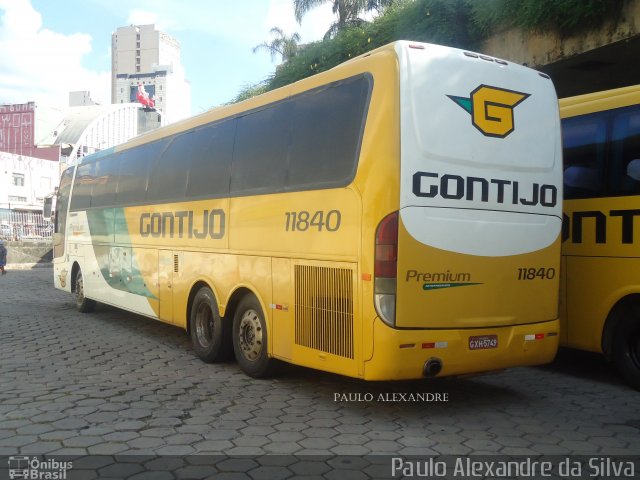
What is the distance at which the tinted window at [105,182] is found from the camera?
418 inches

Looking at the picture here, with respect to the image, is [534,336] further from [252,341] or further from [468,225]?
[252,341]

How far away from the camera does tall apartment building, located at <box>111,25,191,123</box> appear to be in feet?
508

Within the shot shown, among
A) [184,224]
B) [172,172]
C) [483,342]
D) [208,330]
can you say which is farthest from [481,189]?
[172,172]

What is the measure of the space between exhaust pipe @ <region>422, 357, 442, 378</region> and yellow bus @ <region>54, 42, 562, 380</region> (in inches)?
1.3

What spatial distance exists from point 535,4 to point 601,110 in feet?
14.9

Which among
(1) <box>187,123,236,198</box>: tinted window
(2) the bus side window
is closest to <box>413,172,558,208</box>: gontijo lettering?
(2) the bus side window

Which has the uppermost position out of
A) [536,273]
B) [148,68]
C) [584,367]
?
[148,68]

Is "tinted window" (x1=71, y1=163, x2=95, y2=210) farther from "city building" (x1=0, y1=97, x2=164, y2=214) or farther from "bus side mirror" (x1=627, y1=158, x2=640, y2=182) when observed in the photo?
"city building" (x1=0, y1=97, x2=164, y2=214)

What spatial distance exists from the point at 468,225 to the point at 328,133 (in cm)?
155

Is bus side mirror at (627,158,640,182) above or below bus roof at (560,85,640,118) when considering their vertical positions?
below

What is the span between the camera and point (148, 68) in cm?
16825

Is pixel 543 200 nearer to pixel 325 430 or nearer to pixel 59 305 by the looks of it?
pixel 325 430

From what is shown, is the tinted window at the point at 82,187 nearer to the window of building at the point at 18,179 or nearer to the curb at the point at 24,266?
the curb at the point at 24,266

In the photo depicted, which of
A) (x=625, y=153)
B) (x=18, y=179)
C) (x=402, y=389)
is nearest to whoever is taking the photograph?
(x=402, y=389)
